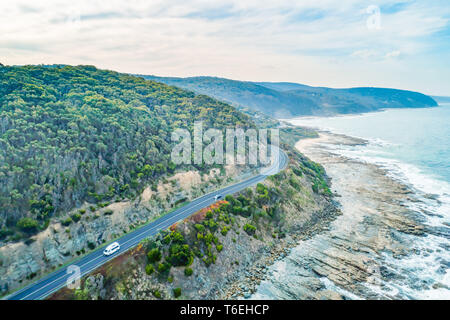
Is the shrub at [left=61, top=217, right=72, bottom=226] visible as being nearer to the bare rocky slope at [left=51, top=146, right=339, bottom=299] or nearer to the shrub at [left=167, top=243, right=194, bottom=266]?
the bare rocky slope at [left=51, top=146, right=339, bottom=299]

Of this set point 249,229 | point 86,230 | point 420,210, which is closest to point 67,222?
point 86,230

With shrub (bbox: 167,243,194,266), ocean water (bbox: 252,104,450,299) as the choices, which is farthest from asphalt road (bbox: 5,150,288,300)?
ocean water (bbox: 252,104,450,299)

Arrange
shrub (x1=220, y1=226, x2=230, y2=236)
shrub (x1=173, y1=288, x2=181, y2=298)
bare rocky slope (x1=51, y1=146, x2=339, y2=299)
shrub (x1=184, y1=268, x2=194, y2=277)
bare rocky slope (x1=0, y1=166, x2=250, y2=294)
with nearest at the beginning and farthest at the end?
1. bare rocky slope (x1=0, y1=166, x2=250, y2=294)
2. bare rocky slope (x1=51, y1=146, x2=339, y2=299)
3. shrub (x1=173, y1=288, x2=181, y2=298)
4. shrub (x1=184, y1=268, x2=194, y2=277)
5. shrub (x1=220, y1=226, x2=230, y2=236)

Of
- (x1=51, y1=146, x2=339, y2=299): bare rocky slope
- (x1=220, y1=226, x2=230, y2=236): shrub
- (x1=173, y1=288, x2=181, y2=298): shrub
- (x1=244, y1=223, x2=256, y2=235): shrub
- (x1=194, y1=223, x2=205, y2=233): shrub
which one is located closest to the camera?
(x1=51, y1=146, x2=339, y2=299): bare rocky slope

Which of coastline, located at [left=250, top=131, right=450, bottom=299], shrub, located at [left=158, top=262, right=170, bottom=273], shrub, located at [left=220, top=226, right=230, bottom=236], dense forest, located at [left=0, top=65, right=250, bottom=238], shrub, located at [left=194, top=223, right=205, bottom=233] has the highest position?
dense forest, located at [left=0, top=65, right=250, bottom=238]

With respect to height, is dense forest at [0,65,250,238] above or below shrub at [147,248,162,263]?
above

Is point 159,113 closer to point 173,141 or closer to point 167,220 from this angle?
point 173,141

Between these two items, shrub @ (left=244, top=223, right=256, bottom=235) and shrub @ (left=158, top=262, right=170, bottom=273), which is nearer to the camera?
shrub @ (left=158, top=262, right=170, bottom=273)
